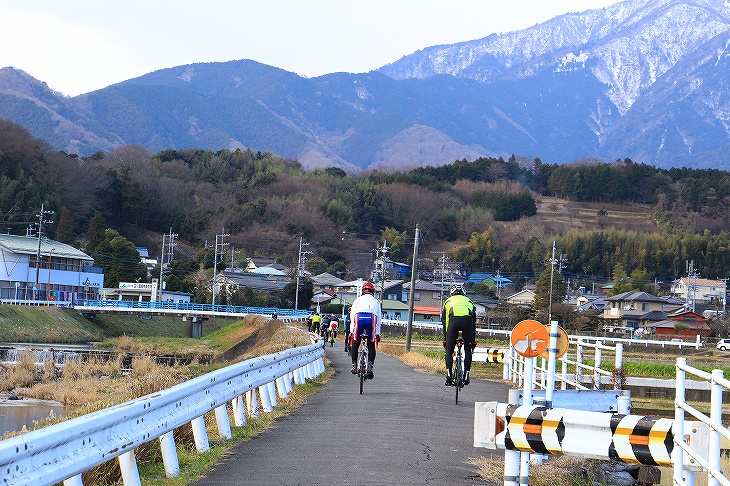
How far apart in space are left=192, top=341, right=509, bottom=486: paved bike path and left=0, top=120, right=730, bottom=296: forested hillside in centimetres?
7168

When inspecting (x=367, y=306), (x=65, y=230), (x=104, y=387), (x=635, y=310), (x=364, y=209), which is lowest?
(x=104, y=387)

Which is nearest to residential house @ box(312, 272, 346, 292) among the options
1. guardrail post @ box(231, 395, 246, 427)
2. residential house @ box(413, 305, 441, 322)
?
residential house @ box(413, 305, 441, 322)

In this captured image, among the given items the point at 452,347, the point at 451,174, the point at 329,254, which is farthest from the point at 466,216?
the point at 452,347

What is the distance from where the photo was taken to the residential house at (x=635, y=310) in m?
77.6

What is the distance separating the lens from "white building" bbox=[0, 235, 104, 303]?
63781 millimetres

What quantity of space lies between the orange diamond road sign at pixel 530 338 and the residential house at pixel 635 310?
72.6 metres

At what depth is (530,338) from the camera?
736 cm

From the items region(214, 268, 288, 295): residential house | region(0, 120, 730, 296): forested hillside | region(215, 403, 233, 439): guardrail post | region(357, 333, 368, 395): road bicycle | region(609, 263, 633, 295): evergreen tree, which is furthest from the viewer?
region(0, 120, 730, 296): forested hillside

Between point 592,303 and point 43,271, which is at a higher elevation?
point 592,303

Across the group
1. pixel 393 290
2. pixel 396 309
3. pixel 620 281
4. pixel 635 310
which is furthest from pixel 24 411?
pixel 620 281

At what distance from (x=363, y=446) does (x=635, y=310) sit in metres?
74.3

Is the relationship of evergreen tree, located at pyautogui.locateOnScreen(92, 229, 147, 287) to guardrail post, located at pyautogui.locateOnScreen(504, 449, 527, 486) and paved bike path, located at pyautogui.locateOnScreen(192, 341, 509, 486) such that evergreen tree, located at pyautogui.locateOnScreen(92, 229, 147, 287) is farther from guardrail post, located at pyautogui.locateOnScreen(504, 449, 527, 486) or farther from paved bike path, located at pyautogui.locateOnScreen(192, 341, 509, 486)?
guardrail post, located at pyautogui.locateOnScreen(504, 449, 527, 486)

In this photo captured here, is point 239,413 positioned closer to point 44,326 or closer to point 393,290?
point 44,326

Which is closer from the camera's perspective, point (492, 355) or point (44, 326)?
Answer: point (492, 355)
